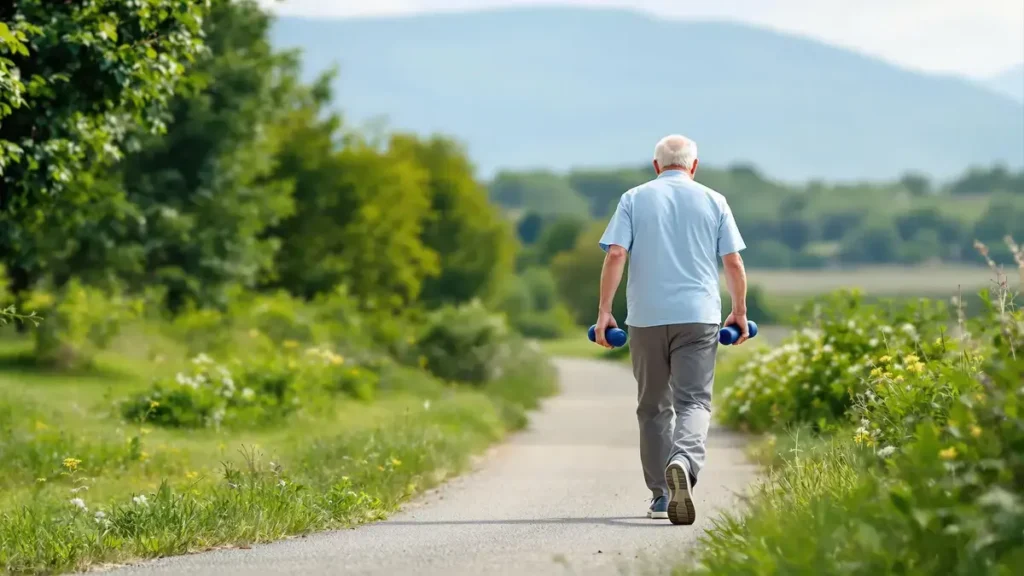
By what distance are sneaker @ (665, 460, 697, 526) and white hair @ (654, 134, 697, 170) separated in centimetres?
196

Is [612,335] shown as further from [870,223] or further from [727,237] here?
[870,223]

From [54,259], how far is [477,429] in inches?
511

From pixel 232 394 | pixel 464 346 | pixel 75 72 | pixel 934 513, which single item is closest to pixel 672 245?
pixel 934 513

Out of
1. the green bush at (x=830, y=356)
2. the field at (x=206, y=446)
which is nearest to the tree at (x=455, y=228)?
the field at (x=206, y=446)

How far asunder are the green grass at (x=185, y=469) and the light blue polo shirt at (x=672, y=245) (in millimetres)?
2359

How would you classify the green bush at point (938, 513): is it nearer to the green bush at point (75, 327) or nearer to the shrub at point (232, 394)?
the shrub at point (232, 394)

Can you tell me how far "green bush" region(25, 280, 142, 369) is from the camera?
2175cm

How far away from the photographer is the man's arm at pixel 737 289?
8664mm

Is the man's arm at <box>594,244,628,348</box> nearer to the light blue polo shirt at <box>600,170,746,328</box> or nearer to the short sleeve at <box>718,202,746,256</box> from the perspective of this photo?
the light blue polo shirt at <box>600,170,746,328</box>

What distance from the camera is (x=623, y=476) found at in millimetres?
12242

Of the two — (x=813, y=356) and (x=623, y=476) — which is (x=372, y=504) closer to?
(x=623, y=476)

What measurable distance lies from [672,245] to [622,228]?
0.33 m

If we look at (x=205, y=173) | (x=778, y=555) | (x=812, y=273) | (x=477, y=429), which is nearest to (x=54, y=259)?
(x=205, y=173)

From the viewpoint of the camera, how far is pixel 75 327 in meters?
21.8
